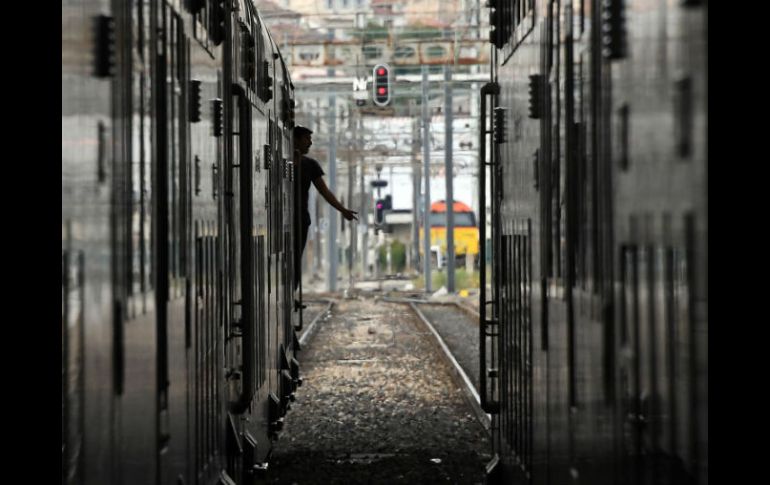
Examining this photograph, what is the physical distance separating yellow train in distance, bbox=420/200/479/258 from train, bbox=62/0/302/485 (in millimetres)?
33485

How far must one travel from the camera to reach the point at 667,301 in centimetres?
209

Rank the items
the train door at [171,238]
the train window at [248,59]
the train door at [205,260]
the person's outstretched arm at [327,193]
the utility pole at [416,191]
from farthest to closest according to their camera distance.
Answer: the utility pole at [416,191] < the person's outstretched arm at [327,193] < the train window at [248,59] < the train door at [205,260] < the train door at [171,238]

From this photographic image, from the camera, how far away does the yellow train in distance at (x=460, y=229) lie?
129 ft

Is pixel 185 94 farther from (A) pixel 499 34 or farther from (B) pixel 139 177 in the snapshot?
(A) pixel 499 34

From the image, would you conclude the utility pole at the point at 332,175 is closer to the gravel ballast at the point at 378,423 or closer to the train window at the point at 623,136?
the gravel ballast at the point at 378,423

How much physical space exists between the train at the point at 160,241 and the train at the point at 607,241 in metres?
1.25

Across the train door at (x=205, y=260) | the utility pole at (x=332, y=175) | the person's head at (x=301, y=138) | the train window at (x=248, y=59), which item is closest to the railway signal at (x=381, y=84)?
the utility pole at (x=332, y=175)

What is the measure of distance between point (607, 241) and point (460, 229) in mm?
37054

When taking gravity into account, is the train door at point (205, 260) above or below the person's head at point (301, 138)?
below

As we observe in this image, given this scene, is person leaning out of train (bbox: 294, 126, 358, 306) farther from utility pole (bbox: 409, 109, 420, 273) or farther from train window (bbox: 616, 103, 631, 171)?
utility pole (bbox: 409, 109, 420, 273)

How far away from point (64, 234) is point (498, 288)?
10.7 feet

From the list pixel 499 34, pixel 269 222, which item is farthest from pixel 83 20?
pixel 269 222

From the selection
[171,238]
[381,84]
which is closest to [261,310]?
[171,238]

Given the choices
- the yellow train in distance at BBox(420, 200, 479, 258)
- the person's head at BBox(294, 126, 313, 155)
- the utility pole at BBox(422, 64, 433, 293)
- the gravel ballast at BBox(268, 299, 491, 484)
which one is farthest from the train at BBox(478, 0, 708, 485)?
the yellow train in distance at BBox(420, 200, 479, 258)
